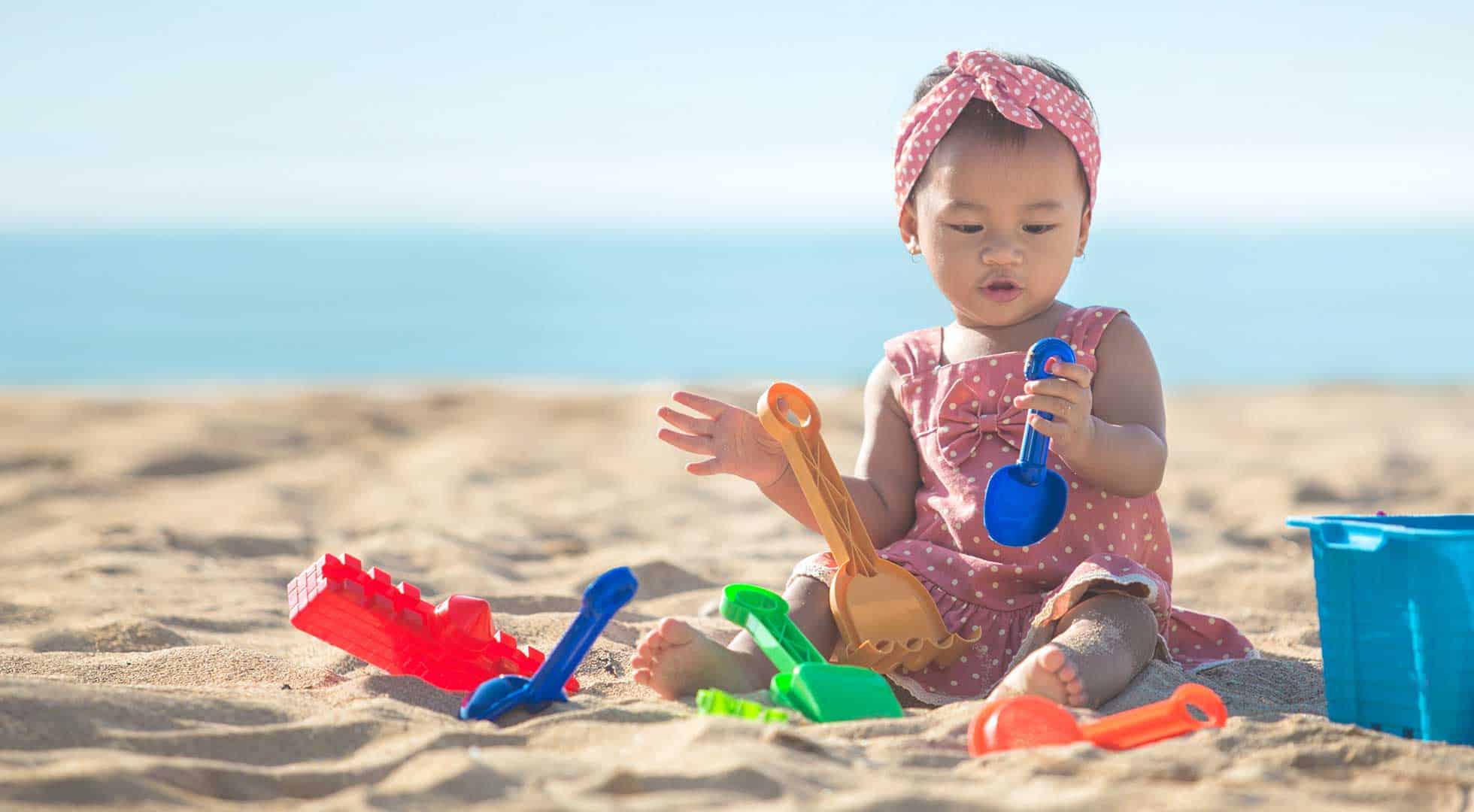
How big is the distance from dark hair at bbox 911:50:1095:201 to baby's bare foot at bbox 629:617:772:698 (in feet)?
3.27

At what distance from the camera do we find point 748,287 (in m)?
35.2

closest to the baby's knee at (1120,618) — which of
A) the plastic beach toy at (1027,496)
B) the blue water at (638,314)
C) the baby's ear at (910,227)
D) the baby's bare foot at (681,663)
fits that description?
the plastic beach toy at (1027,496)

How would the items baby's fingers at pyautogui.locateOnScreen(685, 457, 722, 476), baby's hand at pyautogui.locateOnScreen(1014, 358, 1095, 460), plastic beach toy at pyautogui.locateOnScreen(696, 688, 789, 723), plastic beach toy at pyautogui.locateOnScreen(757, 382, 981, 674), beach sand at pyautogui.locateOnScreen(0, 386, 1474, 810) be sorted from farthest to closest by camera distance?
baby's fingers at pyautogui.locateOnScreen(685, 457, 722, 476)
plastic beach toy at pyautogui.locateOnScreen(757, 382, 981, 674)
baby's hand at pyautogui.locateOnScreen(1014, 358, 1095, 460)
plastic beach toy at pyautogui.locateOnScreen(696, 688, 789, 723)
beach sand at pyautogui.locateOnScreen(0, 386, 1474, 810)

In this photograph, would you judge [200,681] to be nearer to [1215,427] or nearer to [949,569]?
[949,569]

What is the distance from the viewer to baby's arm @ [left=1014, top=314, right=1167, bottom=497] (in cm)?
214

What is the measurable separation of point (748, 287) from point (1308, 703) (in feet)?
109

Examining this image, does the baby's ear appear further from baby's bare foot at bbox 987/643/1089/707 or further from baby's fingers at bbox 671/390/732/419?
baby's bare foot at bbox 987/643/1089/707

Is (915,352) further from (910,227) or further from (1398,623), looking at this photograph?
(1398,623)

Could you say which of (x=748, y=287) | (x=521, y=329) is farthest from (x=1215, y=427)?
(x=748, y=287)

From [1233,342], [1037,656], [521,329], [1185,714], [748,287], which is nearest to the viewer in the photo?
[1185,714]

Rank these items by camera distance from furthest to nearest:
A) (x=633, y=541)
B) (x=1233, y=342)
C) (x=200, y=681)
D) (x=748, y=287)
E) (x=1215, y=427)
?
(x=748, y=287)
(x=1233, y=342)
(x=1215, y=427)
(x=633, y=541)
(x=200, y=681)

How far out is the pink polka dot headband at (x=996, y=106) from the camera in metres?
2.45

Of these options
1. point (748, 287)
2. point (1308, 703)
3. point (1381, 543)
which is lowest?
point (1308, 703)

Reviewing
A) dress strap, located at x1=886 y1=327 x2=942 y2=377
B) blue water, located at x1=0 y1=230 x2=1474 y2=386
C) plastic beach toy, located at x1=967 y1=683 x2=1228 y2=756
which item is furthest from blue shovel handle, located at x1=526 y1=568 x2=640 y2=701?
blue water, located at x1=0 y1=230 x2=1474 y2=386
